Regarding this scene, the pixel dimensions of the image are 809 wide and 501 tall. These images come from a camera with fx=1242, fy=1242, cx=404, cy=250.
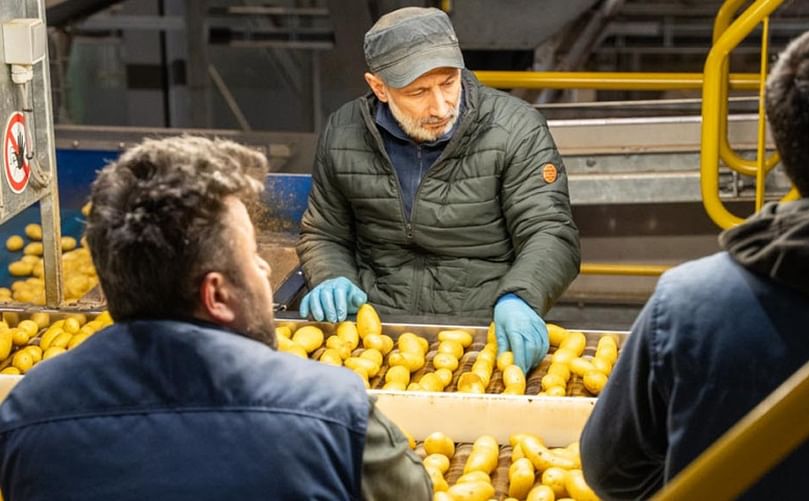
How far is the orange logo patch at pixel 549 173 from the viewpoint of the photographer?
3852mm

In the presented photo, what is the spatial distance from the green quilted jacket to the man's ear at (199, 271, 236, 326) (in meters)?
1.91

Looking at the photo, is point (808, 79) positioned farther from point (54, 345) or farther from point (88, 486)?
point (54, 345)

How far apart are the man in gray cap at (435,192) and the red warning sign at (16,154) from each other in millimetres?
922

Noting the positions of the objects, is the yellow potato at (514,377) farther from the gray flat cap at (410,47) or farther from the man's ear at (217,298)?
the man's ear at (217,298)

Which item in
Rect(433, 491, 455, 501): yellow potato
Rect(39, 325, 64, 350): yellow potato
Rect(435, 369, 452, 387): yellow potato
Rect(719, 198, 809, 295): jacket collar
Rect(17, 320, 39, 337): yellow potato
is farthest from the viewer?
Result: Rect(17, 320, 39, 337): yellow potato

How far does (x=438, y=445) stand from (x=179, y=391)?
1215mm

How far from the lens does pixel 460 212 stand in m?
3.86

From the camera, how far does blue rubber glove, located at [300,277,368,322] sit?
3.69m

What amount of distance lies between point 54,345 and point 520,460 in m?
1.47

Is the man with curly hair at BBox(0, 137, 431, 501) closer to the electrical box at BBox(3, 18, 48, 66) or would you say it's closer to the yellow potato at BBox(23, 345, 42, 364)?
the yellow potato at BBox(23, 345, 42, 364)

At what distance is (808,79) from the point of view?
172cm

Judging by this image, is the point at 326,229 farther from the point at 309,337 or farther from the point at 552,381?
the point at 552,381

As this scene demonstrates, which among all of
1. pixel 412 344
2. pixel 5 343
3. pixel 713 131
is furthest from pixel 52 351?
pixel 713 131

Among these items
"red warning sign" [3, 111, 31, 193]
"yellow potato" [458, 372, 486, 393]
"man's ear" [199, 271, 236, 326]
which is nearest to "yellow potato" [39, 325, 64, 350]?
"red warning sign" [3, 111, 31, 193]
